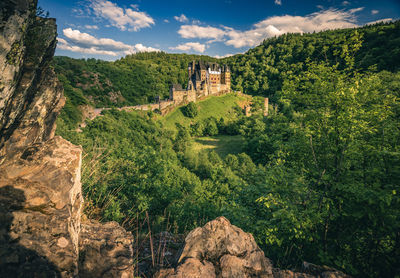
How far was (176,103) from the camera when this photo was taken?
53438 mm

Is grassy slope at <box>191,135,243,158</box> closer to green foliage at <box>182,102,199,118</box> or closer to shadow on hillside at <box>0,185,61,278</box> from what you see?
green foliage at <box>182,102,199,118</box>

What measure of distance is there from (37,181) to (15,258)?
139cm

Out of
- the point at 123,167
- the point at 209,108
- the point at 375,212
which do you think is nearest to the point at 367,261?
the point at 375,212

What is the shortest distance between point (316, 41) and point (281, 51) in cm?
2109

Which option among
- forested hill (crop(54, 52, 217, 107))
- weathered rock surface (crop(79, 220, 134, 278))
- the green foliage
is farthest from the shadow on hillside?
the green foliage

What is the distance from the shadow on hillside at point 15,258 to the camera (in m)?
2.23

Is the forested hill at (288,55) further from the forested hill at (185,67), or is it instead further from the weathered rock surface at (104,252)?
the weathered rock surface at (104,252)

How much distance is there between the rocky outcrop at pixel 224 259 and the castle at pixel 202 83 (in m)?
51.2

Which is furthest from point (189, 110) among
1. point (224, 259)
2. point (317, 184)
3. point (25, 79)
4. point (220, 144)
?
point (224, 259)

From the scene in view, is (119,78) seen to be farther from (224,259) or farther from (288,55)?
(288,55)

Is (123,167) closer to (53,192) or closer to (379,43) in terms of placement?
(53,192)

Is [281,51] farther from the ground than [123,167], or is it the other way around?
[281,51]

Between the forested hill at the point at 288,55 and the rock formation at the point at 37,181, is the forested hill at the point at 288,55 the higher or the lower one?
the higher one

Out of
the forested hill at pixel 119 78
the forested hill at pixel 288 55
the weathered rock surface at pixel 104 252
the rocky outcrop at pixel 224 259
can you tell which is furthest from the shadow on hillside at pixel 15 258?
the forested hill at pixel 288 55
